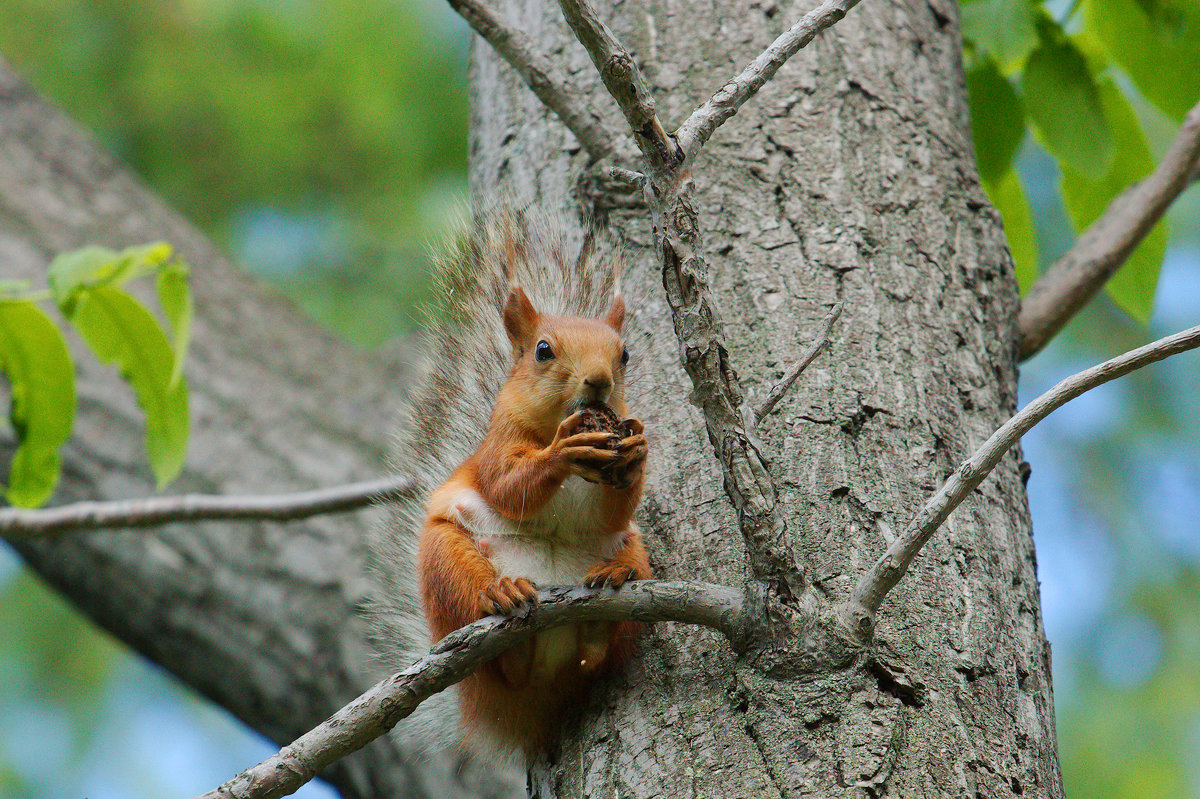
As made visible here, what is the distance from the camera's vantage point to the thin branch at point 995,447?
1.01 metres

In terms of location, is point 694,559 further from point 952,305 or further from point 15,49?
point 15,49

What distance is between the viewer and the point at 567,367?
4.90ft

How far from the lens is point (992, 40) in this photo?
1.83 metres

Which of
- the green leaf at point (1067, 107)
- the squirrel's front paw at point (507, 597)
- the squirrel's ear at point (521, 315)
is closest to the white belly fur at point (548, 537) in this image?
the squirrel's front paw at point (507, 597)

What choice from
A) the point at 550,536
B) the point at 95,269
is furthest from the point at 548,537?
the point at 95,269

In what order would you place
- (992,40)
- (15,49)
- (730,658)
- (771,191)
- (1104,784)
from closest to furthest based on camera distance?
(730,658) < (771,191) < (992,40) < (1104,784) < (15,49)

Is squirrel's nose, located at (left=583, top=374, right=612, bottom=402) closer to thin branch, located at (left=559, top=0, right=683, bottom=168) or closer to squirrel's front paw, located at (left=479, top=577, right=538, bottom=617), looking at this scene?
squirrel's front paw, located at (left=479, top=577, right=538, bottom=617)

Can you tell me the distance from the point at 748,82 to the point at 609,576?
1.89 feet

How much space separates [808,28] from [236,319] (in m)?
2.19

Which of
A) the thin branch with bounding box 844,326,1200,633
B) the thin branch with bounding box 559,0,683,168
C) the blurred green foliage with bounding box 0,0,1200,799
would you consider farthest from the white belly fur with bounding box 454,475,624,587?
the blurred green foliage with bounding box 0,0,1200,799

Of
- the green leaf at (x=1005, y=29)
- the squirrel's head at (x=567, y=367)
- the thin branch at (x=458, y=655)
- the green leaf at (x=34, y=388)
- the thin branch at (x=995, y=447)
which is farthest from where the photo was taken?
the green leaf at (x=1005, y=29)

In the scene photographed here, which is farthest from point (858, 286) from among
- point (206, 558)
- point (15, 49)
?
point (15, 49)

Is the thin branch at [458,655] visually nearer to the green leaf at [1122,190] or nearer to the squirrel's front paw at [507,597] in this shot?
the squirrel's front paw at [507,597]

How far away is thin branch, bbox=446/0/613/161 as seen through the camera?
1690 mm
